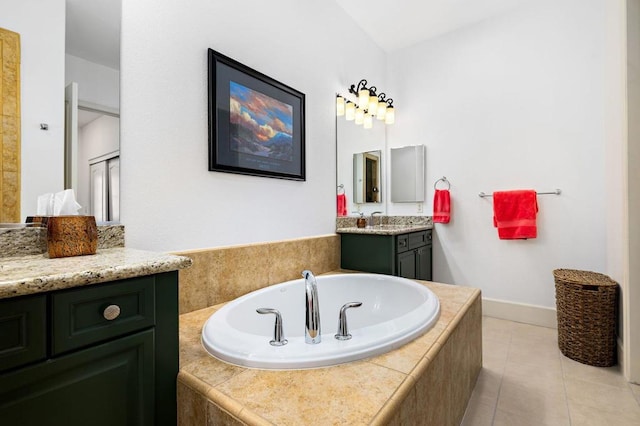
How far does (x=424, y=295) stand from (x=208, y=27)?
73.5 inches

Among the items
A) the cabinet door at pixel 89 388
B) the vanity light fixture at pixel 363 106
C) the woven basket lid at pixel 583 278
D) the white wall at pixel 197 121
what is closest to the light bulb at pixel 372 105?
the vanity light fixture at pixel 363 106

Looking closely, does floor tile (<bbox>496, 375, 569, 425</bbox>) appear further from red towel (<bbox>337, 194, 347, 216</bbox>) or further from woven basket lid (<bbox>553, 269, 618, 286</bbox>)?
red towel (<bbox>337, 194, 347, 216</bbox>)

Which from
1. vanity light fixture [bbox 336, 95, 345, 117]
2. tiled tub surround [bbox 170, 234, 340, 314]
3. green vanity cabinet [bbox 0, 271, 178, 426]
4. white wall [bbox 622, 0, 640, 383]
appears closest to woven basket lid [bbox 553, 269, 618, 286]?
white wall [bbox 622, 0, 640, 383]

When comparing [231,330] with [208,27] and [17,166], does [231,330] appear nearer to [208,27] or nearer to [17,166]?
[17,166]

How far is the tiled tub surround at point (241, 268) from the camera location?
1.53 metres

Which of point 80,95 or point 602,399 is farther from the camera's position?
point 602,399

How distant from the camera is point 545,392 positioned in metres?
1.69

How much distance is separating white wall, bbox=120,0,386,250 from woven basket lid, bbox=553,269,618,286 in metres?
1.77

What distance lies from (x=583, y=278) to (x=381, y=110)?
2158 mm

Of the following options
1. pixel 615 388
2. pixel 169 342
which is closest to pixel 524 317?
pixel 615 388

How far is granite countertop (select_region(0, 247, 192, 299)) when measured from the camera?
25.8 inches

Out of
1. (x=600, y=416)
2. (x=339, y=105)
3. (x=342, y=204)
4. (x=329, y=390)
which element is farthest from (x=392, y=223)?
(x=329, y=390)

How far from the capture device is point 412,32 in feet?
10.1

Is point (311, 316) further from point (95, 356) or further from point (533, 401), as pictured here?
point (533, 401)
